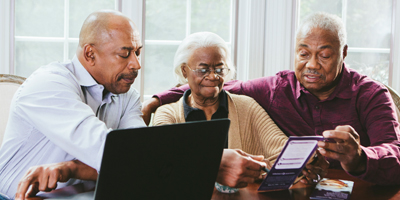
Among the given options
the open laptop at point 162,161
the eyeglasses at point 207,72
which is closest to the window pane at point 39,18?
the eyeglasses at point 207,72

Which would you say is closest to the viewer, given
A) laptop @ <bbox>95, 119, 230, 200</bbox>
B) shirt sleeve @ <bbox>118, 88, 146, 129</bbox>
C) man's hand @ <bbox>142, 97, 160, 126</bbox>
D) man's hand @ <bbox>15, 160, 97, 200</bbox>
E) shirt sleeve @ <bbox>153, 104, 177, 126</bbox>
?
laptop @ <bbox>95, 119, 230, 200</bbox>

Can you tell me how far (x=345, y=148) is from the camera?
51.9 inches

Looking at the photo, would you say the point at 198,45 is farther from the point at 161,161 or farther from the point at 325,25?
the point at 161,161

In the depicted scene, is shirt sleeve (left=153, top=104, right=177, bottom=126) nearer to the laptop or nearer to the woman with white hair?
the woman with white hair

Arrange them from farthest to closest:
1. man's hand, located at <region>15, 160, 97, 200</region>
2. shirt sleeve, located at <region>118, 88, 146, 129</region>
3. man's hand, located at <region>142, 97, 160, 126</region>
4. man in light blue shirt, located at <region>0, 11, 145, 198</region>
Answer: man's hand, located at <region>142, 97, 160, 126</region> → shirt sleeve, located at <region>118, 88, 146, 129</region> → man in light blue shirt, located at <region>0, 11, 145, 198</region> → man's hand, located at <region>15, 160, 97, 200</region>

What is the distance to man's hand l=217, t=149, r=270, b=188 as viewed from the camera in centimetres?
117

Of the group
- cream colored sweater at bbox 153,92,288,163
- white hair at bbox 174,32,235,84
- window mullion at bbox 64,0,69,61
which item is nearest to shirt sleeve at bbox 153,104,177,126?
cream colored sweater at bbox 153,92,288,163

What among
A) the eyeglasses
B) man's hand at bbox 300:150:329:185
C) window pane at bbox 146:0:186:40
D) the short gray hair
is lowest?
man's hand at bbox 300:150:329:185

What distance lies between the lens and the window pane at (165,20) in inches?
116

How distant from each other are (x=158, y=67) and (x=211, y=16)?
58 cm

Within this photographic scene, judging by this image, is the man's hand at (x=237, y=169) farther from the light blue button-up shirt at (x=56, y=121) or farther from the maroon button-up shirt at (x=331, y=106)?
the maroon button-up shirt at (x=331, y=106)

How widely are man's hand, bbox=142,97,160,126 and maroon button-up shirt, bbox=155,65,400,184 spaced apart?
0.03 meters

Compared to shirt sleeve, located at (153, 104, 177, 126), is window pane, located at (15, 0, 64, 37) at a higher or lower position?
higher

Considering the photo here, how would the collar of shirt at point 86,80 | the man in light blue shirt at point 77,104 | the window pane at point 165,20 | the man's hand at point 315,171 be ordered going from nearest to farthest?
the man in light blue shirt at point 77,104, the man's hand at point 315,171, the collar of shirt at point 86,80, the window pane at point 165,20
